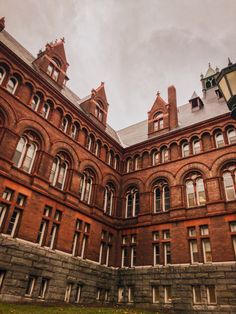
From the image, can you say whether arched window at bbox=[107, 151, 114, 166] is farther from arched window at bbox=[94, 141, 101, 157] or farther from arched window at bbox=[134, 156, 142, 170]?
arched window at bbox=[134, 156, 142, 170]

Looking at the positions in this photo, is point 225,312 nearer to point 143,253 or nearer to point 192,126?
point 143,253

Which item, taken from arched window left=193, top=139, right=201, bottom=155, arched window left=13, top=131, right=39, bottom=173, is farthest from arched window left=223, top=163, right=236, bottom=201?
arched window left=13, top=131, right=39, bottom=173

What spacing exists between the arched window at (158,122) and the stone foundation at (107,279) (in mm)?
13919

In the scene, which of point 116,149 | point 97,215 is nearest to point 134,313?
point 97,215

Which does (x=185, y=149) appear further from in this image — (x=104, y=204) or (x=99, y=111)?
(x=99, y=111)

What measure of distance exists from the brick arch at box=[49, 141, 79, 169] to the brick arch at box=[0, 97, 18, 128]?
136 inches

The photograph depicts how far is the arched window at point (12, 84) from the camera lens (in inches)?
714

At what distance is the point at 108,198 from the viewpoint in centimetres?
2425

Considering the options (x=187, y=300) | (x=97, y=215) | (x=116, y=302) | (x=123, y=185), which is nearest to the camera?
(x=187, y=300)

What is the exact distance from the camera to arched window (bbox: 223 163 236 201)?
19031 mm

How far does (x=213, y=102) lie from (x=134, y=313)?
2127 cm

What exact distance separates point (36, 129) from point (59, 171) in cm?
352

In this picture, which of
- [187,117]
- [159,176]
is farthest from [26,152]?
[187,117]

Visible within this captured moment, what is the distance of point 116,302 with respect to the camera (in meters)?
19.9
